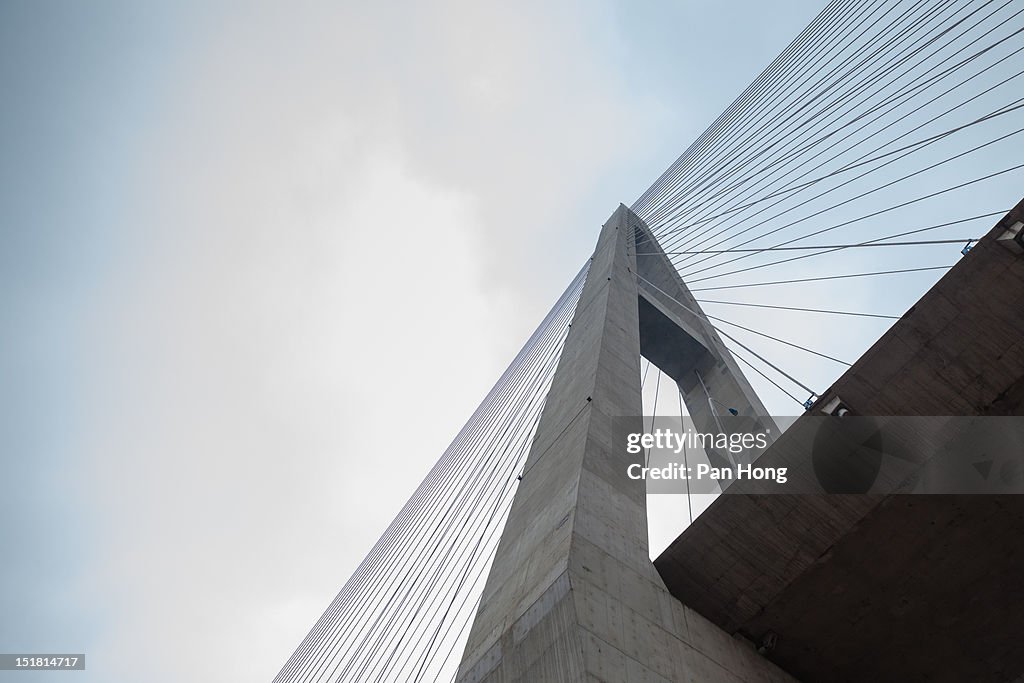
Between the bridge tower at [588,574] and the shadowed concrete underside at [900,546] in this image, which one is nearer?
the bridge tower at [588,574]

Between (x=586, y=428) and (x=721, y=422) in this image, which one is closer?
(x=586, y=428)

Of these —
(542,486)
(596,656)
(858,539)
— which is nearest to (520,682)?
(596,656)

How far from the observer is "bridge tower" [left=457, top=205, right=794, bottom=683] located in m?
6.27

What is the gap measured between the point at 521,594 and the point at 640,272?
47.1ft

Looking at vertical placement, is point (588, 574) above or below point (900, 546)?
below

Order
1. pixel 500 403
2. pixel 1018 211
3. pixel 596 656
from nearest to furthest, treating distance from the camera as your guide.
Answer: pixel 596 656, pixel 1018 211, pixel 500 403

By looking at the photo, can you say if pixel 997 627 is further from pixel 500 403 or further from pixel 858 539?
pixel 500 403

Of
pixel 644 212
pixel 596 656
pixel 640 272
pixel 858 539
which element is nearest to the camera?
pixel 596 656

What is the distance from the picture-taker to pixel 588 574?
6809 millimetres

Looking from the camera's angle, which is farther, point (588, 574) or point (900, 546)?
point (900, 546)

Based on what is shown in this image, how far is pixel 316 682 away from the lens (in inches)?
596

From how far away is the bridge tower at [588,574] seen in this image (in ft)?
20.6

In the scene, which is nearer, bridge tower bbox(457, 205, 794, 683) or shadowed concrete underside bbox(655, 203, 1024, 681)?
bridge tower bbox(457, 205, 794, 683)

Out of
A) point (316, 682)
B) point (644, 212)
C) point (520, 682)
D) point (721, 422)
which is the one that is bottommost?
point (316, 682)
